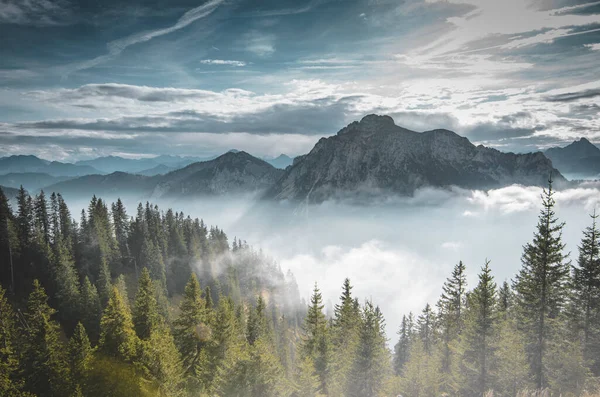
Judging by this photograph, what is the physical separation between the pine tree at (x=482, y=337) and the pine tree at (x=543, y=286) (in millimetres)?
2589

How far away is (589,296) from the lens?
35.3m

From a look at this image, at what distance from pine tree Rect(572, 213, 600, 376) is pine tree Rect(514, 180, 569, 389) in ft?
21.1

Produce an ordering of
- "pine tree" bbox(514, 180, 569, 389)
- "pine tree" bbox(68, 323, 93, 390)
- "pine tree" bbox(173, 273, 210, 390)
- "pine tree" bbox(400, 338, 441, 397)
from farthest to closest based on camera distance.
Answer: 1. "pine tree" bbox(400, 338, 441, 397)
2. "pine tree" bbox(173, 273, 210, 390)
3. "pine tree" bbox(68, 323, 93, 390)
4. "pine tree" bbox(514, 180, 569, 389)

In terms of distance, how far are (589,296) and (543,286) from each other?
10.2m

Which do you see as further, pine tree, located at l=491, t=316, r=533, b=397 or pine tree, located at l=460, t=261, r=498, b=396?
pine tree, located at l=460, t=261, r=498, b=396

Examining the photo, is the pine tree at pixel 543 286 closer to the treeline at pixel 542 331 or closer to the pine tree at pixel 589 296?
the treeline at pixel 542 331

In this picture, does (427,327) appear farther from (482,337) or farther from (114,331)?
(114,331)

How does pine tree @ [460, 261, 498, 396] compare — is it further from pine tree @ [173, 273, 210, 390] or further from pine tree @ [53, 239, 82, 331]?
pine tree @ [53, 239, 82, 331]

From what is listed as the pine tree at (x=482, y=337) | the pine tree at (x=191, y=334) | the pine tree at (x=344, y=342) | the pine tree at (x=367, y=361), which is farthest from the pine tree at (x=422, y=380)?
the pine tree at (x=191, y=334)

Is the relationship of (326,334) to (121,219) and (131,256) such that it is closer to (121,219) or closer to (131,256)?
(131,256)

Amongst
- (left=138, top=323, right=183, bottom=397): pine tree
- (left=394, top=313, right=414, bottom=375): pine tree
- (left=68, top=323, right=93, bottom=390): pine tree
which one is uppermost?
(left=138, top=323, right=183, bottom=397): pine tree

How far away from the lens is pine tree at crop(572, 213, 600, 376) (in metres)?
34.5

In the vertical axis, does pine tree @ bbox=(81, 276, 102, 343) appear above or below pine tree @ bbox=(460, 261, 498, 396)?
below

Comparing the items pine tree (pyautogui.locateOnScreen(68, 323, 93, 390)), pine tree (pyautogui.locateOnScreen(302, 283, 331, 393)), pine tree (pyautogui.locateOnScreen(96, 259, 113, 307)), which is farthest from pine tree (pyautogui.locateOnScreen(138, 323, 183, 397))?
pine tree (pyautogui.locateOnScreen(96, 259, 113, 307))
